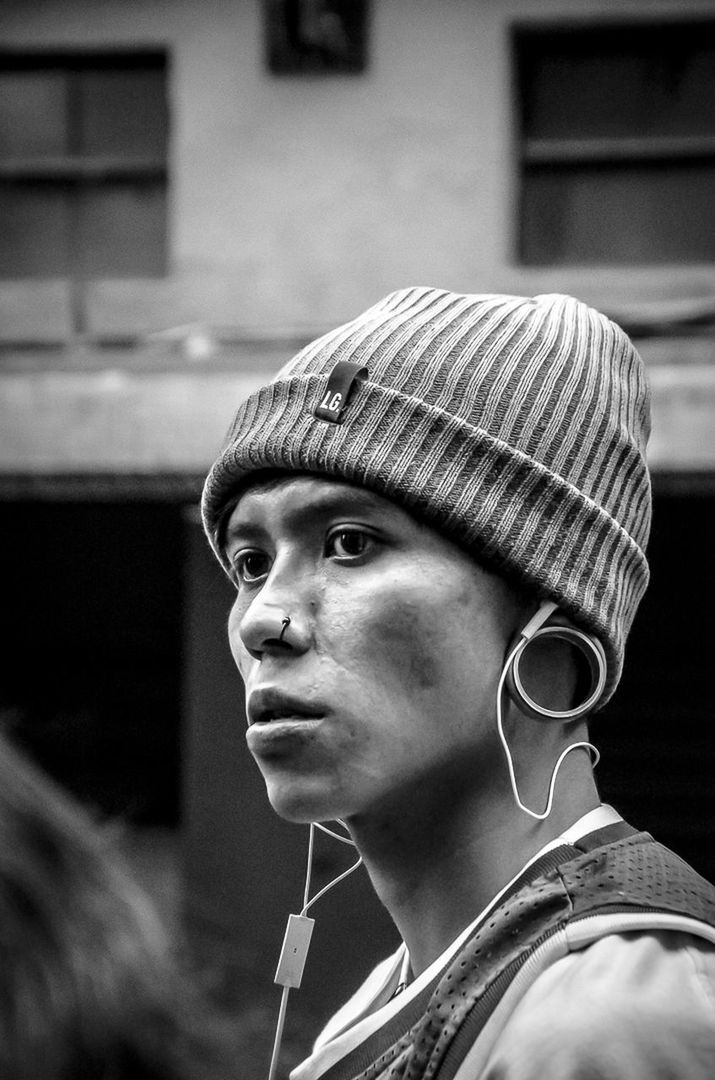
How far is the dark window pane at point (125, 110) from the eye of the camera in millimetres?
9961

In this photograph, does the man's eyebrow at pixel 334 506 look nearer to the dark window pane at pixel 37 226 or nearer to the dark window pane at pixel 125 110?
the dark window pane at pixel 125 110

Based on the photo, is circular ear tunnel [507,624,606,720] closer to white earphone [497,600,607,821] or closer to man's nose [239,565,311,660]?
white earphone [497,600,607,821]

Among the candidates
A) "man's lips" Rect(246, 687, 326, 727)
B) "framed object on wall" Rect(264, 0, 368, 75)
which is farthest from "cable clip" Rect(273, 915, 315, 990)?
"framed object on wall" Rect(264, 0, 368, 75)

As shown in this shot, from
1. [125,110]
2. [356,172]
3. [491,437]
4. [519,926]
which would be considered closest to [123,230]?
[125,110]

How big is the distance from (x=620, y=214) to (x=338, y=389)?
7510mm

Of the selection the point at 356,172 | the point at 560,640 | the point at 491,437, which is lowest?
the point at 560,640

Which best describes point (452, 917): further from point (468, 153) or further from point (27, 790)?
point (468, 153)

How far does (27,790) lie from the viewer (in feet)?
4.36

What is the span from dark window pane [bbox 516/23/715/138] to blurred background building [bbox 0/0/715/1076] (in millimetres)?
17

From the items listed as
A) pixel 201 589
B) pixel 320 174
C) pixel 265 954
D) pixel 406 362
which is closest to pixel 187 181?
pixel 320 174

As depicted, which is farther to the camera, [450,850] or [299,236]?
[299,236]

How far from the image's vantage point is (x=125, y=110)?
9977 millimetres

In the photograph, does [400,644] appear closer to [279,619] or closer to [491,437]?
[279,619]

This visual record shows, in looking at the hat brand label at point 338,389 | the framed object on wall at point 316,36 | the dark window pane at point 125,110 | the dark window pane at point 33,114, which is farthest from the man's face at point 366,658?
the dark window pane at point 33,114
